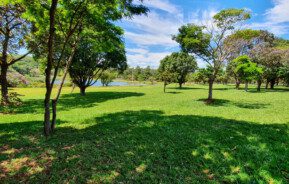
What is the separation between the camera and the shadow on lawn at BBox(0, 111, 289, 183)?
5750 mm

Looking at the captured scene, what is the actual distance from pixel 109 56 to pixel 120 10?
23.3 m

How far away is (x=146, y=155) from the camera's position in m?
7.04

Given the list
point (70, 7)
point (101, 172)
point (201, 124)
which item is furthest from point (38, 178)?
point (201, 124)

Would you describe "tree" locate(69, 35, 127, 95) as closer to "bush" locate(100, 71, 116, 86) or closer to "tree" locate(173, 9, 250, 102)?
"tree" locate(173, 9, 250, 102)

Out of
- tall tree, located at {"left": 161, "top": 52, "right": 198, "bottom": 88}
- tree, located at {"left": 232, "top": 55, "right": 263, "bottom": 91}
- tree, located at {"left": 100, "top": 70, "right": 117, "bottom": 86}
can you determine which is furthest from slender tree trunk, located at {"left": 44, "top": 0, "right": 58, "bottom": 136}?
tree, located at {"left": 100, "top": 70, "right": 117, "bottom": 86}

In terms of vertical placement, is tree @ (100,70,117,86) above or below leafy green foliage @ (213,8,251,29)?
below

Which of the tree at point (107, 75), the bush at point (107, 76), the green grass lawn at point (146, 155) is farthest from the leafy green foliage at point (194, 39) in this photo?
the bush at point (107, 76)

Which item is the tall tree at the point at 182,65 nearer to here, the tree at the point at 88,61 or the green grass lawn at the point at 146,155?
the tree at the point at 88,61

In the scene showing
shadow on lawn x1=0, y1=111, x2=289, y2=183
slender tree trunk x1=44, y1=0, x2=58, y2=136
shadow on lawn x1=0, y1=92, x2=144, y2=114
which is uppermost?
slender tree trunk x1=44, y1=0, x2=58, y2=136

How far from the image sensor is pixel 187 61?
58188mm

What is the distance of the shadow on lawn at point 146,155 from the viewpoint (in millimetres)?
5750

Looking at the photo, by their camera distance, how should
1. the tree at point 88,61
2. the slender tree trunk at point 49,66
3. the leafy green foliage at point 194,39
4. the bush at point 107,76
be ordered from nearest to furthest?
the slender tree trunk at point 49,66 → the leafy green foliage at point 194,39 → the tree at point 88,61 → the bush at point 107,76

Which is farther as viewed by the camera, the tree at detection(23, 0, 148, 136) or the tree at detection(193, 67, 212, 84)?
the tree at detection(193, 67, 212, 84)

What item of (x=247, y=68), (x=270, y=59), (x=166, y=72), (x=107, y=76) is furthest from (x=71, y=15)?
(x=107, y=76)
